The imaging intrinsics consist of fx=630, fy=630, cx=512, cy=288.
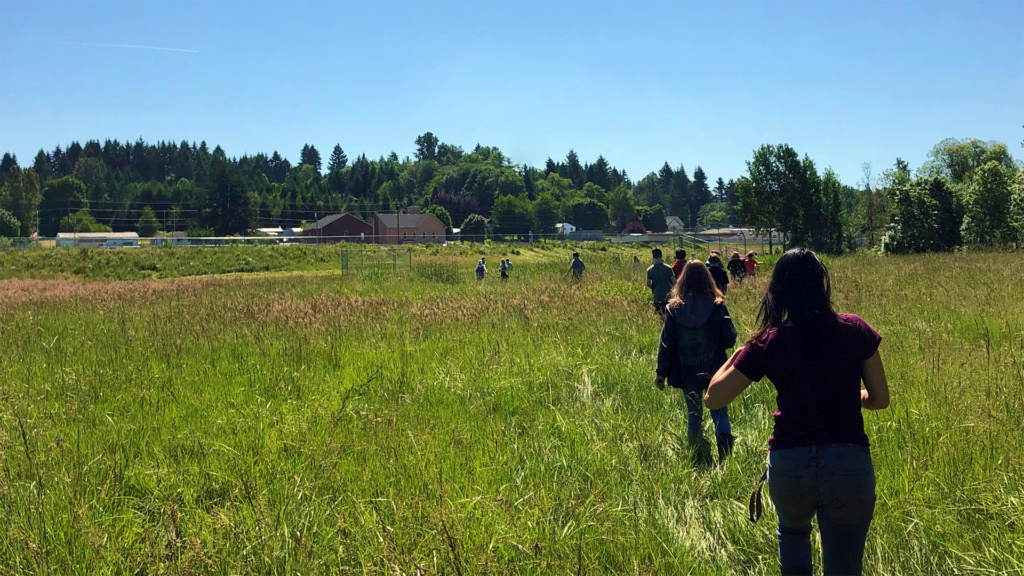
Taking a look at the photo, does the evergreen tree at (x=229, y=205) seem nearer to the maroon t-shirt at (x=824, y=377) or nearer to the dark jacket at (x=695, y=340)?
the dark jacket at (x=695, y=340)

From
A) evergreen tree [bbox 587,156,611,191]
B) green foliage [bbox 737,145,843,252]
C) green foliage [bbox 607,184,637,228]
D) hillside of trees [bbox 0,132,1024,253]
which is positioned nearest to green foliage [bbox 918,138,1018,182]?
hillside of trees [bbox 0,132,1024,253]

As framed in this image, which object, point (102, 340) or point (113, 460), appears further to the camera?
point (102, 340)

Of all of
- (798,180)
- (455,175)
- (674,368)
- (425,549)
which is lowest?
(425,549)

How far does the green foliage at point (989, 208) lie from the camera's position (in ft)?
125

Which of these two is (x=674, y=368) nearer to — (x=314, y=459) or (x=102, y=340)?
(x=314, y=459)

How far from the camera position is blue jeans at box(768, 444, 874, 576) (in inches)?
102

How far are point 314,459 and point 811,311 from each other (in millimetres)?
3170

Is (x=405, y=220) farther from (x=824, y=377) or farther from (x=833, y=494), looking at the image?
(x=833, y=494)

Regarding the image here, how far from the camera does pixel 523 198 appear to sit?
12238cm

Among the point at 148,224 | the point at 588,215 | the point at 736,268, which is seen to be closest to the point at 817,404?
the point at 736,268

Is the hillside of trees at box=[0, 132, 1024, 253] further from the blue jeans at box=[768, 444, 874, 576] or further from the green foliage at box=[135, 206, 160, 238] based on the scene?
the blue jeans at box=[768, 444, 874, 576]

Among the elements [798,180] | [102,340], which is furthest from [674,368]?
[798,180]

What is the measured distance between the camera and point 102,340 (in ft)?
28.4

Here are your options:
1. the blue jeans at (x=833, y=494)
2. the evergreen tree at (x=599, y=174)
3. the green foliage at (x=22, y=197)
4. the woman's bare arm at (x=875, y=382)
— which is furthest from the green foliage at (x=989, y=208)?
the evergreen tree at (x=599, y=174)
